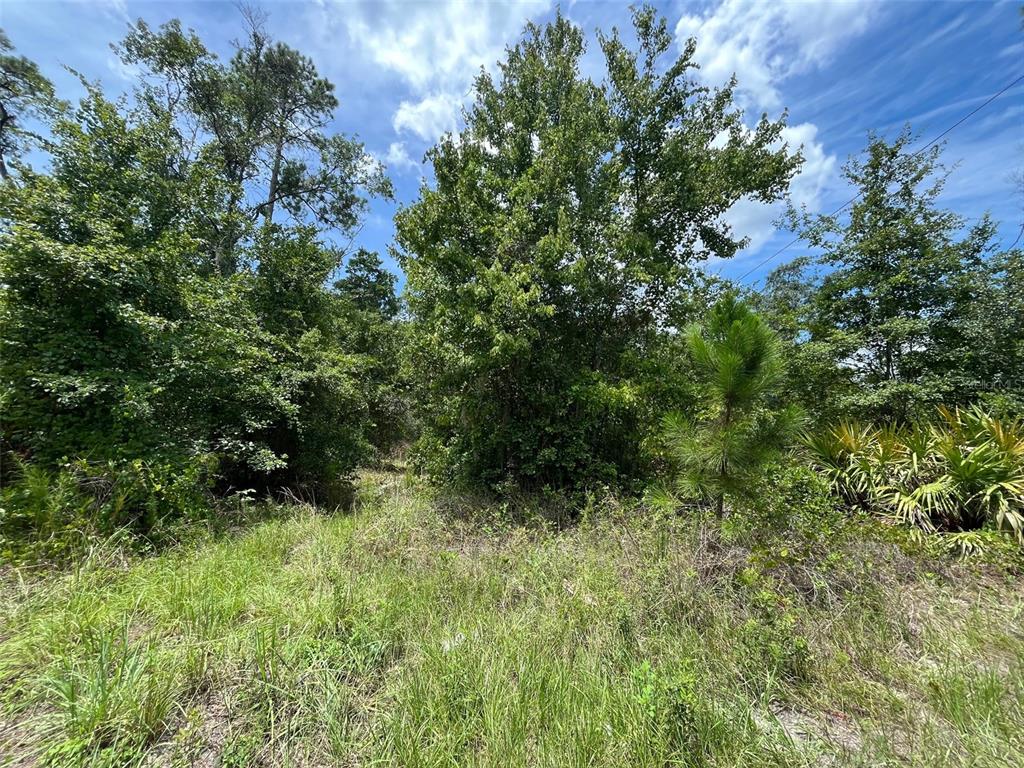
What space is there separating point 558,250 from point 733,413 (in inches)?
139

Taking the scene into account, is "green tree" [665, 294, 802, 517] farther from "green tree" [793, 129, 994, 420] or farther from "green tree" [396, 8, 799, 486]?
"green tree" [793, 129, 994, 420]

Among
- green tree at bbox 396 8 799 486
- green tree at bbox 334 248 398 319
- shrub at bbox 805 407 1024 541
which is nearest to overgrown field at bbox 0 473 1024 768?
shrub at bbox 805 407 1024 541

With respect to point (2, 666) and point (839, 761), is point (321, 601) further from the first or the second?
point (839, 761)

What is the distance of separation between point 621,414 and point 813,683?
15.0ft

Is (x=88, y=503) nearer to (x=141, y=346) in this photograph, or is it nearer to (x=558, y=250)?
(x=141, y=346)

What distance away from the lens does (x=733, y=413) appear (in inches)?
137

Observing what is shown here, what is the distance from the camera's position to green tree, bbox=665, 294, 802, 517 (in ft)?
10.7

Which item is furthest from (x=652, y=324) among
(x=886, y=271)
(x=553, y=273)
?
(x=886, y=271)

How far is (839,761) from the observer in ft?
5.57

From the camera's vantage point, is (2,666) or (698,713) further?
(2,666)

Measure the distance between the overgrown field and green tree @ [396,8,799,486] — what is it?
2.87 m

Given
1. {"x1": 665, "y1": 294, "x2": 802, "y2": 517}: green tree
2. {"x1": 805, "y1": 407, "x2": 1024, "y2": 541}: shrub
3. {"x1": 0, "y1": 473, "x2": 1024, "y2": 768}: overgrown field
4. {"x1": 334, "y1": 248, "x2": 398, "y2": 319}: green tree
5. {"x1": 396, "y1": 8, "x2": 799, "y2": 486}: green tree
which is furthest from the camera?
{"x1": 334, "y1": 248, "x2": 398, "y2": 319}: green tree

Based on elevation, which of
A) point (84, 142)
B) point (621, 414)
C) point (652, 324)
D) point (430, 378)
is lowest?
point (621, 414)

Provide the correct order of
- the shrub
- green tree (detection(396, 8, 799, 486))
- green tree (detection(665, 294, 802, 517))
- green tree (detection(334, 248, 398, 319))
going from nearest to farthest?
green tree (detection(665, 294, 802, 517))
the shrub
green tree (detection(396, 8, 799, 486))
green tree (detection(334, 248, 398, 319))
